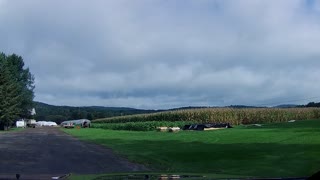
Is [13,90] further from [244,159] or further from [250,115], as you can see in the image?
[244,159]

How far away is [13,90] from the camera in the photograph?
95.1m

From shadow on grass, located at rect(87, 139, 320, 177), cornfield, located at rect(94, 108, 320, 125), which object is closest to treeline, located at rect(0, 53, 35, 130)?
cornfield, located at rect(94, 108, 320, 125)

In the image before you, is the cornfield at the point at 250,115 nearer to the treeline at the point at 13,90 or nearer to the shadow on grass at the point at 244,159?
the treeline at the point at 13,90

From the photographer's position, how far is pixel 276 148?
2217 cm

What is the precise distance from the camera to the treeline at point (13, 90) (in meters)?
89.8

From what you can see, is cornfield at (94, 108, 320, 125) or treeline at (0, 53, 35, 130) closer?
cornfield at (94, 108, 320, 125)

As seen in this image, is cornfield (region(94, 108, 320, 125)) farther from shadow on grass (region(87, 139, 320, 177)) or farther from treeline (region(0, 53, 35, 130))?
shadow on grass (region(87, 139, 320, 177))

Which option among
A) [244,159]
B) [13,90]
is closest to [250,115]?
[13,90]

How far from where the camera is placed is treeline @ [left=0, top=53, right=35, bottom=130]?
8975 centimetres

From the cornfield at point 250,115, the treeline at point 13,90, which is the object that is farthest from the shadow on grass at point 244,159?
the treeline at point 13,90

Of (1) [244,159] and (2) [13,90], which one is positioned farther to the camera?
(2) [13,90]

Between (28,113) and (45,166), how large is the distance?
106 metres

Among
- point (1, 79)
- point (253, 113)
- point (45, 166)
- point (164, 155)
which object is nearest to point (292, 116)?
point (253, 113)

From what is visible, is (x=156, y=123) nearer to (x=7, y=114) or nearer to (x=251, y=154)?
(x=7, y=114)
